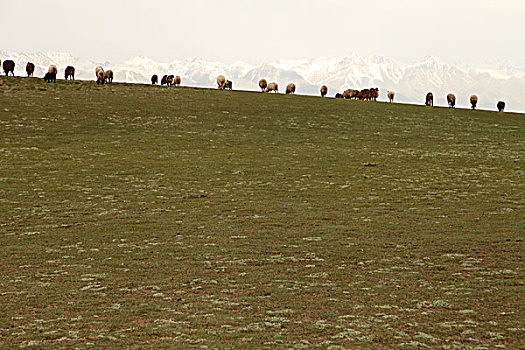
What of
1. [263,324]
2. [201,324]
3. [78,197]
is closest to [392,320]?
[263,324]

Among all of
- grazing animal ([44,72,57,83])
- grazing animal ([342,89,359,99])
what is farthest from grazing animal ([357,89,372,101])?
grazing animal ([44,72,57,83])

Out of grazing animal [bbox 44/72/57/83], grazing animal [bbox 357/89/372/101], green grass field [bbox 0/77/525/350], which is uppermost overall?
grazing animal [bbox 357/89/372/101]

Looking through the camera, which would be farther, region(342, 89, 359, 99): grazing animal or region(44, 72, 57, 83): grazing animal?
region(342, 89, 359, 99): grazing animal

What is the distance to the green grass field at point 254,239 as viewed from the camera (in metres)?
9.72

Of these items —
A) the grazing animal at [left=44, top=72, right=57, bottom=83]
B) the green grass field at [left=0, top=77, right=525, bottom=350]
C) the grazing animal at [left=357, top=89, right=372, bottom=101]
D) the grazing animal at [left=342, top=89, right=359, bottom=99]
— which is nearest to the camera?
Result: the green grass field at [left=0, top=77, right=525, bottom=350]

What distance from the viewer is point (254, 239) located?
16.1 meters

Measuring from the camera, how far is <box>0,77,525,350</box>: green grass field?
31.9 ft

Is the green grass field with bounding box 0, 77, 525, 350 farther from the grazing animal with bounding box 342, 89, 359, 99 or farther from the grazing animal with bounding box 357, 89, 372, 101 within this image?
the grazing animal with bounding box 342, 89, 359, 99

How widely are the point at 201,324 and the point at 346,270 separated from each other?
15.2 ft

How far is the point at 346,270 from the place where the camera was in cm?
1309

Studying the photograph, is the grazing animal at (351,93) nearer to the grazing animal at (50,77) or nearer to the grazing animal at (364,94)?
the grazing animal at (364,94)

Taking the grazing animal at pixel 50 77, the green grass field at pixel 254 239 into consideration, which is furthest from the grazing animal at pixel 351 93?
the grazing animal at pixel 50 77

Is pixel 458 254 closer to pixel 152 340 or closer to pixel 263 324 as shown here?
pixel 263 324

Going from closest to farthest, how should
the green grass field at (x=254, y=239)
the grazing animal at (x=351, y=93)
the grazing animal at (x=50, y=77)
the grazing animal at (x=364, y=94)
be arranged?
1. the green grass field at (x=254, y=239)
2. the grazing animal at (x=50, y=77)
3. the grazing animal at (x=364, y=94)
4. the grazing animal at (x=351, y=93)
